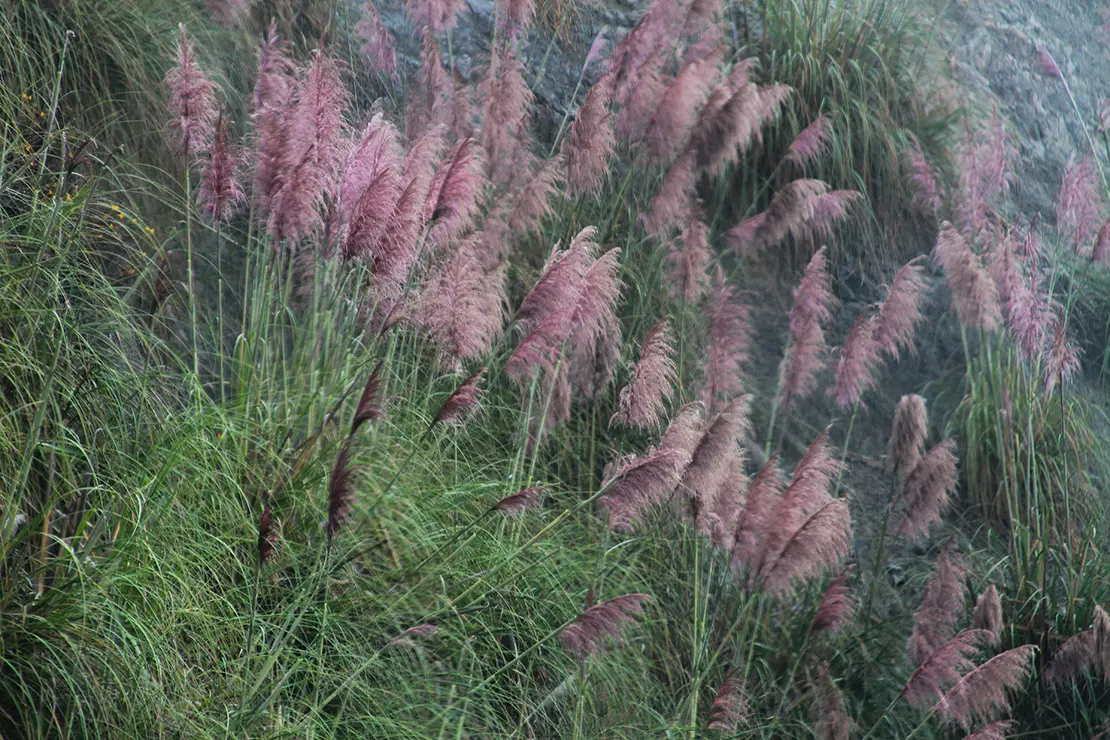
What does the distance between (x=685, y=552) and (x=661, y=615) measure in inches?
15.9

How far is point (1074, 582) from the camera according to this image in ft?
16.3

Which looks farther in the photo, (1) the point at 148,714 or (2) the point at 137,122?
(2) the point at 137,122

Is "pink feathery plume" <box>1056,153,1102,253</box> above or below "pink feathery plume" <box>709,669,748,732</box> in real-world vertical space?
above

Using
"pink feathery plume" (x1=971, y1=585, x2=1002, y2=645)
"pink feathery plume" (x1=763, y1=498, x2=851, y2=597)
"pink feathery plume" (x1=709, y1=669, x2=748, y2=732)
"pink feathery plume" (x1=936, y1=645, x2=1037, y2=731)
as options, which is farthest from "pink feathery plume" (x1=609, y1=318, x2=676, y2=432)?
"pink feathery plume" (x1=971, y1=585, x2=1002, y2=645)

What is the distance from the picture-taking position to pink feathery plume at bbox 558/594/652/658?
2.99 meters

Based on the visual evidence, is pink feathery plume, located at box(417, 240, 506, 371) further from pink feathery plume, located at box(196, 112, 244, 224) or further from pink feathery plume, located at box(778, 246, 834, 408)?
pink feathery plume, located at box(778, 246, 834, 408)

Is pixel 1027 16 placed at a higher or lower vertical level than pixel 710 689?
higher

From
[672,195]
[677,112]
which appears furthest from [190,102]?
[677,112]

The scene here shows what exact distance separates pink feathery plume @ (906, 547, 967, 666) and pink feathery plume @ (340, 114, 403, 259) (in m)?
2.39

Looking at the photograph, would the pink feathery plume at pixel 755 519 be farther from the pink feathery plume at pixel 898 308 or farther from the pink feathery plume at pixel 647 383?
the pink feathery plume at pixel 898 308

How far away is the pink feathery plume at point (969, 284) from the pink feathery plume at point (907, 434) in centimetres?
79

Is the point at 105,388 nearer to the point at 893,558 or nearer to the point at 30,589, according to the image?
the point at 30,589

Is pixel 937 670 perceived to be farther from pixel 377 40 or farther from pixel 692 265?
pixel 377 40

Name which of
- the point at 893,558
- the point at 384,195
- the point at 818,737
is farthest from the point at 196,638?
the point at 893,558
